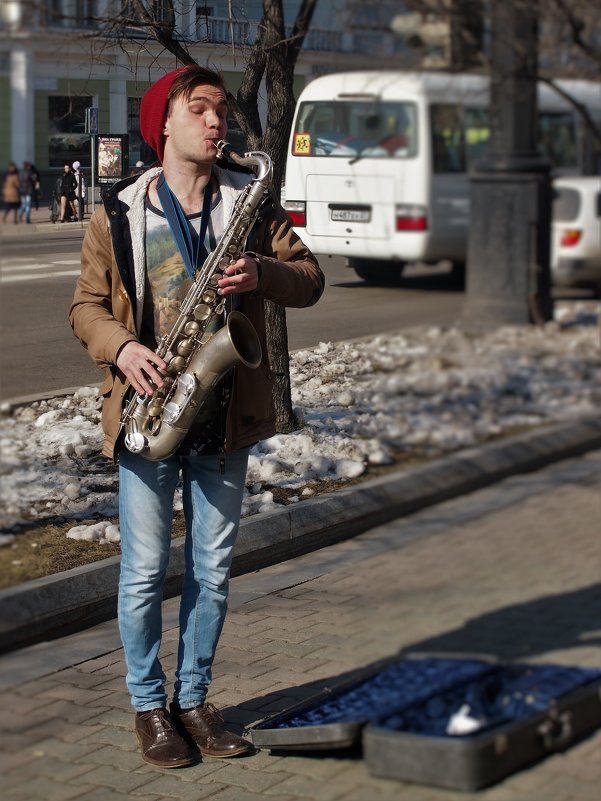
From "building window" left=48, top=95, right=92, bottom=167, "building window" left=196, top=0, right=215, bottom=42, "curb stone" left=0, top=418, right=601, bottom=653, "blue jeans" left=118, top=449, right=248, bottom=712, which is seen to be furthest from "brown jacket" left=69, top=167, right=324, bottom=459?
"building window" left=196, top=0, right=215, bottom=42

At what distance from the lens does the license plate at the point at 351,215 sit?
397 cm

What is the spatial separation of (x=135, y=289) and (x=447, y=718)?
3.85 ft

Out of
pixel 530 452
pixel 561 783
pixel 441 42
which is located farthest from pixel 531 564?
pixel 441 42

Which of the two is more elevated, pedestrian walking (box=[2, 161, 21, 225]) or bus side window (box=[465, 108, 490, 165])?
bus side window (box=[465, 108, 490, 165])

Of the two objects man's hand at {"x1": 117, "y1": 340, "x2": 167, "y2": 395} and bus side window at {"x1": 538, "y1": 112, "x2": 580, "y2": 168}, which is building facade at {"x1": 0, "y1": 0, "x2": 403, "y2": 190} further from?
man's hand at {"x1": 117, "y1": 340, "x2": 167, "y2": 395}

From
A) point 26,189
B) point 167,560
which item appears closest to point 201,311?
point 167,560

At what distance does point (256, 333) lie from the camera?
318cm

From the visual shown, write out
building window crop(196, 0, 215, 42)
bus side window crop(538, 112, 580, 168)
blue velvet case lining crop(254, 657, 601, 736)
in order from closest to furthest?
blue velvet case lining crop(254, 657, 601, 736), bus side window crop(538, 112, 580, 168), building window crop(196, 0, 215, 42)

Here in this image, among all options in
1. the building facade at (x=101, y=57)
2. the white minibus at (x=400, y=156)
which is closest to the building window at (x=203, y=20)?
the building facade at (x=101, y=57)

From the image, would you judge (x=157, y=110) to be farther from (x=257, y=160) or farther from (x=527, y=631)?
(x=527, y=631)

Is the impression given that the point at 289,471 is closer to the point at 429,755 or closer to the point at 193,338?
the point at 193,338

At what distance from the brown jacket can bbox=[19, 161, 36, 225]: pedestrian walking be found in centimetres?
44

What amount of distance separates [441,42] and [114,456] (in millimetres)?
1362

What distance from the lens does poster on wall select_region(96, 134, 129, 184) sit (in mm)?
4012
